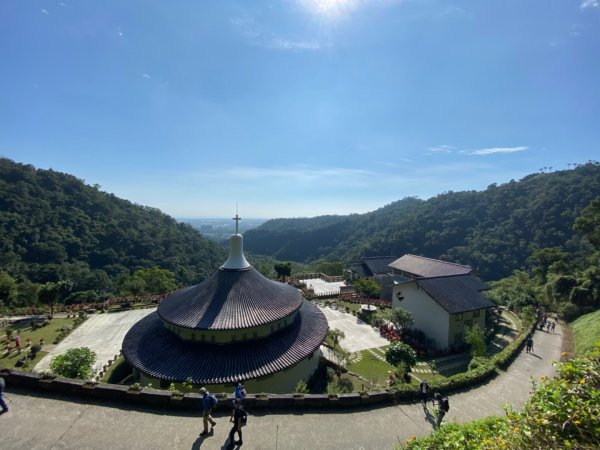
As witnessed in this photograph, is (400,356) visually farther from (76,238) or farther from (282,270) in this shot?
(76,238)

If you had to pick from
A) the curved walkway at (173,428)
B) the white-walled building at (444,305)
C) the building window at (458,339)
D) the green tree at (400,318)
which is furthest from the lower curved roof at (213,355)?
the building window at (458,339)

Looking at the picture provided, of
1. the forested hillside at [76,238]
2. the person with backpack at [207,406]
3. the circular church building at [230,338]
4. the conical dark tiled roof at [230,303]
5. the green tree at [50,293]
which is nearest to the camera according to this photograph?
the person with backpack at [207,406]

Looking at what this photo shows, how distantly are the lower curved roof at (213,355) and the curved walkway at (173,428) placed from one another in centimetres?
517

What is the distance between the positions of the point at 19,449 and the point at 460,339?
29.6 m

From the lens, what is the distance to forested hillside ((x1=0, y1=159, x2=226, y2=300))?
59.0m

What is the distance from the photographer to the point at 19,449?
7.82 metres

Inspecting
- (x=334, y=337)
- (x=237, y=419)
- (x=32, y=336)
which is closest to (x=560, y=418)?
(x=237, y=419)

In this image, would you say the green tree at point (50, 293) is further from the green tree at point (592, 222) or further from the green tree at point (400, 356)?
the green tree at point (592, 222)

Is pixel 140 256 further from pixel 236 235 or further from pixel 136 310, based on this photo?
pixel 236 235

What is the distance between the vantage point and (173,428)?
360 inches

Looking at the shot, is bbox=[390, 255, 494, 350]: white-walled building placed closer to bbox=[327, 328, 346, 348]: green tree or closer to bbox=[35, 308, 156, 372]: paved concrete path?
bbox=[327, 328, 346, 348]: green tree

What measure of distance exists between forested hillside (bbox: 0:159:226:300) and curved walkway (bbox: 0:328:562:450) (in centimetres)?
5402

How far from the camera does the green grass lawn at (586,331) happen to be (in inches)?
846

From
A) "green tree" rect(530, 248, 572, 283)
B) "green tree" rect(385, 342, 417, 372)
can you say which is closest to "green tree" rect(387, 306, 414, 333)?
"green tree" rect(385, 342, 417, 372)
